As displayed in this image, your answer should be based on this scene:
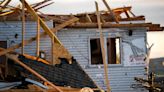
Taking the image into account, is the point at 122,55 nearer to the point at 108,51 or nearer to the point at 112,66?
the point at 112,66

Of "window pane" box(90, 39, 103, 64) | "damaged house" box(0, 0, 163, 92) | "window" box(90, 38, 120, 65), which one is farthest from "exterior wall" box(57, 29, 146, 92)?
"window pane" box(90, 39, 103, 64)

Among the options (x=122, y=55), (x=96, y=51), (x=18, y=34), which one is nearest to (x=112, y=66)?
(x=122, y=55)

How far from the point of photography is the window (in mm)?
23266

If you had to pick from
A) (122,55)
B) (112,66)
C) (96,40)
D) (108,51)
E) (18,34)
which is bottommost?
(112,66)

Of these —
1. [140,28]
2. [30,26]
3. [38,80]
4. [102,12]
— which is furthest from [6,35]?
[38,80]

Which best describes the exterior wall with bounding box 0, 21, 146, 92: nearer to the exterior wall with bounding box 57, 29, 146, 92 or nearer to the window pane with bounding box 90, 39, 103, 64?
the exterior wall with bounding box 57, 29, 146, 92

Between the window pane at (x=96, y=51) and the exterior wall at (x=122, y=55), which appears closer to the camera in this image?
the exterior wall at (x=122, y=55)

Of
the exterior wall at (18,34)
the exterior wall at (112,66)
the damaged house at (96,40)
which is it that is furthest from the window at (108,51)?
the exterior wall at (18,34)

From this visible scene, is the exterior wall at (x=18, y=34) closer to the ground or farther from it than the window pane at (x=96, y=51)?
farther from it

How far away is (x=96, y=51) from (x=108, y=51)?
0.59 meters

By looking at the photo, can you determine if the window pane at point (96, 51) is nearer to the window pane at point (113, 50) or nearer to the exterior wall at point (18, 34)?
the window pane at point (113, 50)

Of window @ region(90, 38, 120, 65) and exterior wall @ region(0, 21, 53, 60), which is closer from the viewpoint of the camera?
exterior wall @ region(0, 21, 53, 60)

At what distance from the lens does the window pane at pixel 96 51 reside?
76.7ft

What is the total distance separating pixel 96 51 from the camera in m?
23.6
